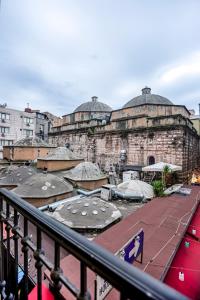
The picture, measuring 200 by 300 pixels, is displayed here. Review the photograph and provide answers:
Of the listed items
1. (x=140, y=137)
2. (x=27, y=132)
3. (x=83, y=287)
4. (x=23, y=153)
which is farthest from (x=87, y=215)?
(x=27, y=132)

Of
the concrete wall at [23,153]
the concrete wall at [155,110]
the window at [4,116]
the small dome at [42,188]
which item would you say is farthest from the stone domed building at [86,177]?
the window at [4,116]

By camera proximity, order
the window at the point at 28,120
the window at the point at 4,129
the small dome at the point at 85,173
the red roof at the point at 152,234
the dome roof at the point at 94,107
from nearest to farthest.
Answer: the red roof at the point at 152,234 → the small dome at the point at 85,173 → the window at the point at 4,129 → the dome roof at the point at 94,107 → the window at the point at 28,120

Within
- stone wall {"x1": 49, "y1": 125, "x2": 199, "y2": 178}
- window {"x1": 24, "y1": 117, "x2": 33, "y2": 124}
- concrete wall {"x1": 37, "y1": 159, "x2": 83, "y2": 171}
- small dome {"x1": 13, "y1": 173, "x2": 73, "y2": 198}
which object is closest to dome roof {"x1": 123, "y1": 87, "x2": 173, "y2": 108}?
stone wall {"x1": 49, "y1": 125, "x2": 199, "y2": 178}

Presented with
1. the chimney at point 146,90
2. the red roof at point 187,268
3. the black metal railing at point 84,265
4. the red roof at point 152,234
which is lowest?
the red roof at point 187,268

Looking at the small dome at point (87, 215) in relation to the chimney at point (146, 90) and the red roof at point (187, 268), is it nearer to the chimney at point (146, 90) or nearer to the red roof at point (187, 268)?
the red roof at point (187, 268)

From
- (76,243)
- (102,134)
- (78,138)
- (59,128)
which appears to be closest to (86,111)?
(59,128)

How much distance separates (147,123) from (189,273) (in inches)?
484

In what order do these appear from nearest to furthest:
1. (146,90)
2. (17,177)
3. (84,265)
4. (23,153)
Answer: (84,265) → (17,177) → (23,153) → (146,90)

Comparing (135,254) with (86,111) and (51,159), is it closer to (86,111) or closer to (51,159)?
(51,159)

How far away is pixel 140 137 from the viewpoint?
15.2 metres

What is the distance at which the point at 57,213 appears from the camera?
23.4 ft

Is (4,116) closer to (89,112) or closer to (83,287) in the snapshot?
(89,112)

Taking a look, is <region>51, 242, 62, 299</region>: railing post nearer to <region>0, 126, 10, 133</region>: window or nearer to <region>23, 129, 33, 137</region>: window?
<region>0, 126, 10, 133</region>: window

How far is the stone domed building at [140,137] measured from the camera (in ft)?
43.4
